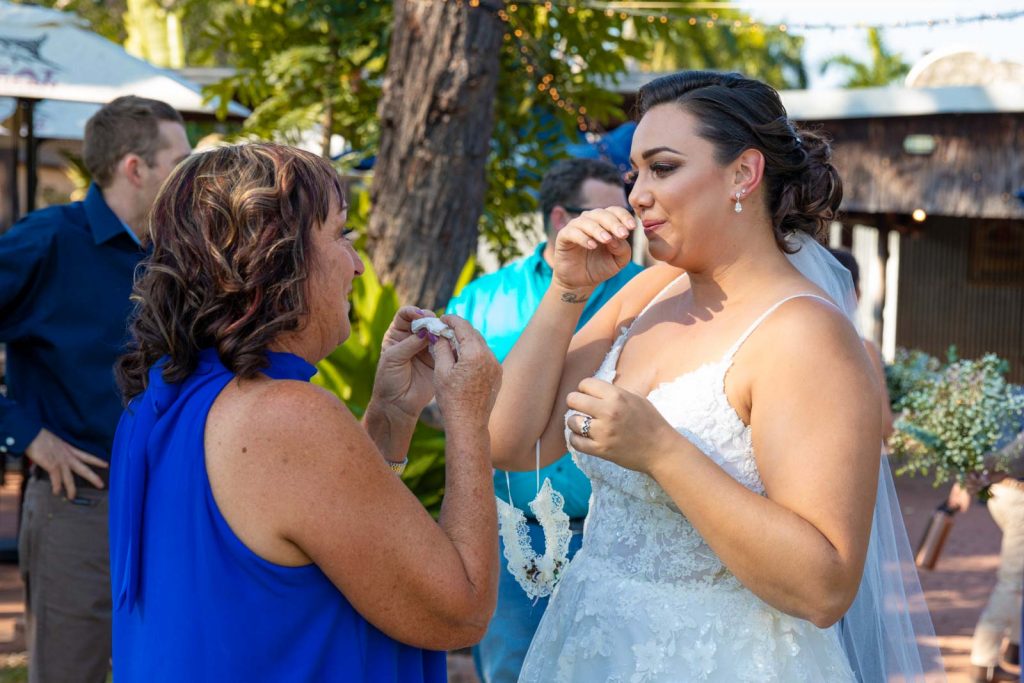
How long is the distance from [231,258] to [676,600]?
121 centimetres

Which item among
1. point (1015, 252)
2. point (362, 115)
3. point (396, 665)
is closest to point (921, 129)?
point (1015, 252)

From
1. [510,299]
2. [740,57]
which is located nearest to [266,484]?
[510,299]

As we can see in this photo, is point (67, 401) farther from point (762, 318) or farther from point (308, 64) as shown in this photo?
point (308, 64)

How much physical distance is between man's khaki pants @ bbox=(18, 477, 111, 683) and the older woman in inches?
76.0

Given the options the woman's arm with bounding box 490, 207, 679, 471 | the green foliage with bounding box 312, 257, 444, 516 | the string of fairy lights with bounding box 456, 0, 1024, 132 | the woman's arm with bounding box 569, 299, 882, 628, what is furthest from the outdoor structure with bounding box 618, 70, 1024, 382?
the woman's arm with bounding box 569, 299, 882, 628

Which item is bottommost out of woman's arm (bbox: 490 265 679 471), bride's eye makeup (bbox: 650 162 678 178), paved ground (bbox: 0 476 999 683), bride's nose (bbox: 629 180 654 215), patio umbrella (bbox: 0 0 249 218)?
paved ground (bbox: 0 476 999 683)

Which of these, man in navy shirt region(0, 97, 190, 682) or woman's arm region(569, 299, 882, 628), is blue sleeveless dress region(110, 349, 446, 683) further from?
man in navy shirt region(0, 97, 190, 682)

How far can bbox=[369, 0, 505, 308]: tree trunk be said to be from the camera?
20.5 feet

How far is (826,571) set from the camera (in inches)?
79.2

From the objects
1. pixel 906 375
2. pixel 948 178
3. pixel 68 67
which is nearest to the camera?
pixel 906 375

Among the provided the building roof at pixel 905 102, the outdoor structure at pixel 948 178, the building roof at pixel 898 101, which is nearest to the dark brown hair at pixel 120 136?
the outdoor structure at pixel 948 178

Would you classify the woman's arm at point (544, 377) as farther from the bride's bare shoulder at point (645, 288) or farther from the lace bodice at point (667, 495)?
the lace bodice at point (667, 495)

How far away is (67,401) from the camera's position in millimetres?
3787

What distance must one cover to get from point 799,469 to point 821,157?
0.79 meters
